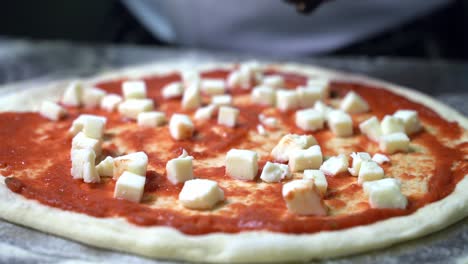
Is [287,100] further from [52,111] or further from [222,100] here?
[52,111]

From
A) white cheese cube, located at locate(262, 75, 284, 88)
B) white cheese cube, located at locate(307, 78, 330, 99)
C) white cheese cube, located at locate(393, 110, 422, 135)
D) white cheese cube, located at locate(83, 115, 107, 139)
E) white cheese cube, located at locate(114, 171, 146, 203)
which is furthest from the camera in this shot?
white cheese cube, located at locate(262, 75, 284, 88)

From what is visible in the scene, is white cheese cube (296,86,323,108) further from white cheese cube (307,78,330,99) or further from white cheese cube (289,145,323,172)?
white cheese cube (289,145,323,172)

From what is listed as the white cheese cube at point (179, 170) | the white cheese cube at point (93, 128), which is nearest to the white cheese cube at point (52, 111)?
the white cheese cube at point (93, 128)

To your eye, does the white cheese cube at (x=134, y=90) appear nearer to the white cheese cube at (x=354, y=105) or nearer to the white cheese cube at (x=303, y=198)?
the white cheese cube at (x=354, y=105)

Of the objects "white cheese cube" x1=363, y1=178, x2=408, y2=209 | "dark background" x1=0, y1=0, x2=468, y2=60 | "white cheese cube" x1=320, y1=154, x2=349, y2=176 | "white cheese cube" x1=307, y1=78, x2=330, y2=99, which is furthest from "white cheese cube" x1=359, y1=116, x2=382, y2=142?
"dark background" x1=0, y1=0, x2=468, y2=60

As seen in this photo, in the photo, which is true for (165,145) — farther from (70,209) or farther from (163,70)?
(163,70)

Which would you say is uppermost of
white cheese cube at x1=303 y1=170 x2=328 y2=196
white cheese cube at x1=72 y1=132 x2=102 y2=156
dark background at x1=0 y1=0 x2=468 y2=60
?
white cheese cube at x1=303 y1=170 x2=328 y2=196

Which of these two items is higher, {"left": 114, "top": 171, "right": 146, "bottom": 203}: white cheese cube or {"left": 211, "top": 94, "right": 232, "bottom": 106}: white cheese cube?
{"left": 114, "top": 171, "right": 146, "bottom": 203}: white cheese cube

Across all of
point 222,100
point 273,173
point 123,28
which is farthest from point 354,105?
point 123,28
